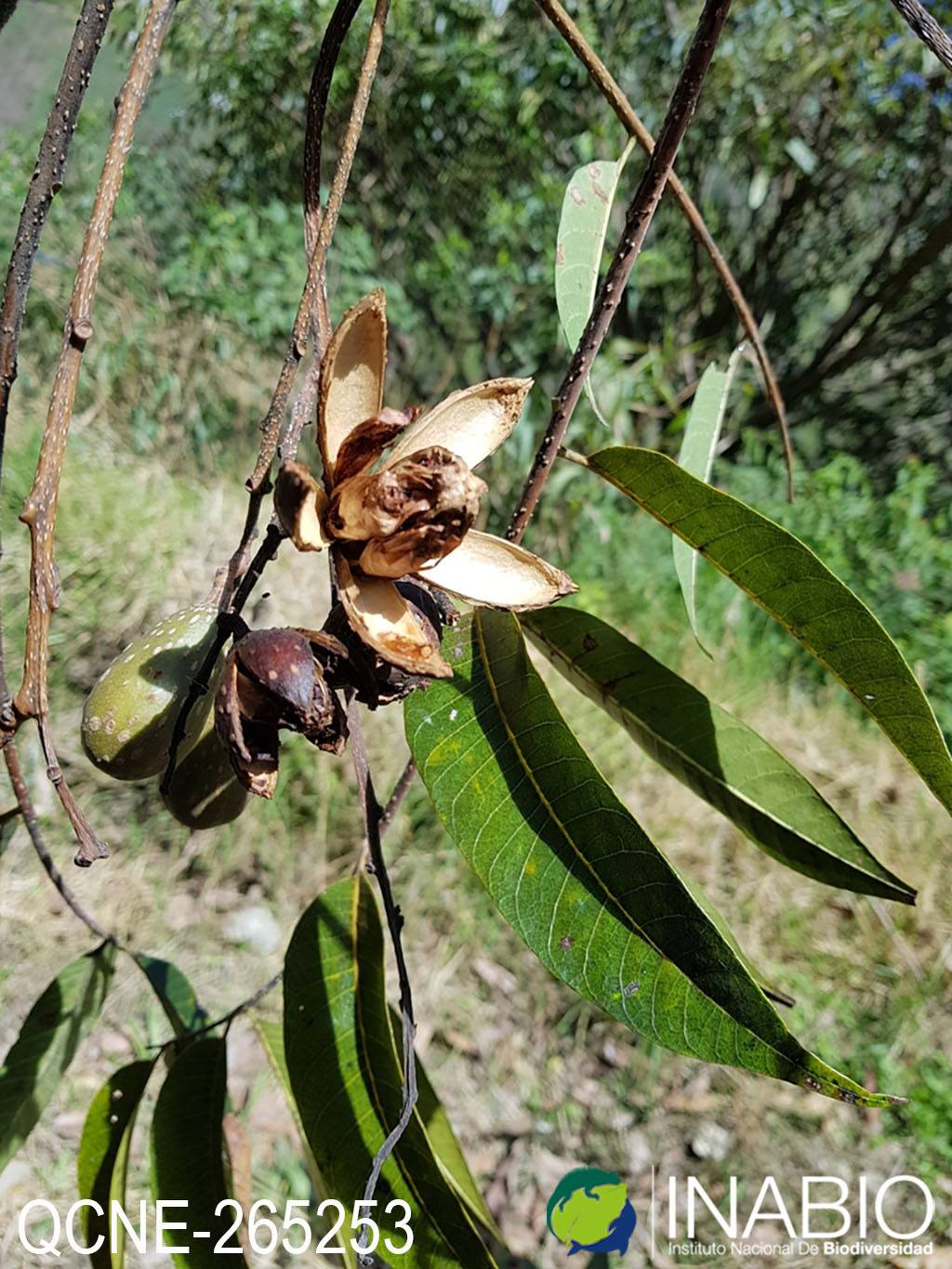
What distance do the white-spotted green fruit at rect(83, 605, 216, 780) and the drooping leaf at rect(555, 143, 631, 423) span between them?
0.75 feet

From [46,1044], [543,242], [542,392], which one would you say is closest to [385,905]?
[46,1044]

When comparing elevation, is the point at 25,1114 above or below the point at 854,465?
below

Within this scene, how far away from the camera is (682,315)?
375cm

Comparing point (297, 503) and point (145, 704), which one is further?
point (145, 704)

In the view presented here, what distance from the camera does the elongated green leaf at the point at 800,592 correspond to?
0.40 metres

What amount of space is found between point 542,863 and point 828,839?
0.16 metres

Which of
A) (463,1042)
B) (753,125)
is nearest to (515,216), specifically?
(753,125)

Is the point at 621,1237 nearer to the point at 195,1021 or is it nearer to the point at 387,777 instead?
the point at 195,1021

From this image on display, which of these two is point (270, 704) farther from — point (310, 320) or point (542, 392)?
point (542, 392)

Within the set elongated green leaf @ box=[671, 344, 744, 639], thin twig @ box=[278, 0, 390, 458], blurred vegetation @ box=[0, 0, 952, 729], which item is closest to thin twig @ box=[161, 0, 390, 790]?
thin twig @ box=[278, 0, 390, 458]

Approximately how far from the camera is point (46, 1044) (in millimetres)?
693

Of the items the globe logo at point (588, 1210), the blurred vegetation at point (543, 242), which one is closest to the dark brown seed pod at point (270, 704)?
the globe logo at point (588, 1210)

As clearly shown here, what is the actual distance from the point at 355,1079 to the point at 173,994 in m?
0.28

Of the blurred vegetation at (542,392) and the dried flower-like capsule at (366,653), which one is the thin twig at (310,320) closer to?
the dried flower-like capsule at (366,653)
